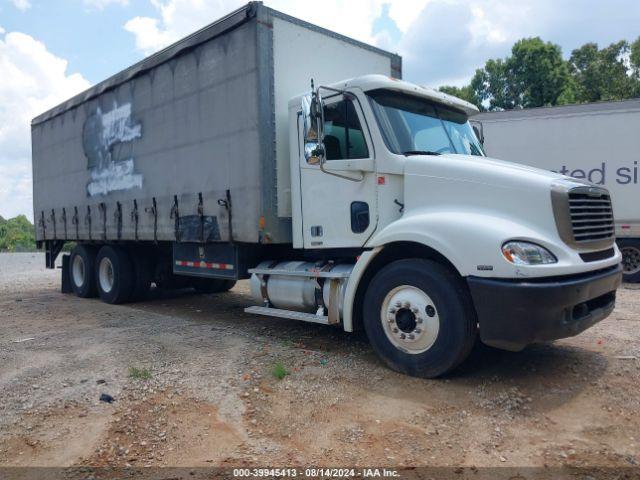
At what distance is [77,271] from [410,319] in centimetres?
888

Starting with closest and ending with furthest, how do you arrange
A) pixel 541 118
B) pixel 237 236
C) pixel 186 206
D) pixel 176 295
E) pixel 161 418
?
pixel 161 418, pixel 237 236, pixel 186 206, pixel 176 295, pixel 541 118

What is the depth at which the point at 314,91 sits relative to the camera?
5199mm

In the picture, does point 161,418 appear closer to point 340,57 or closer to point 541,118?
point 340,57

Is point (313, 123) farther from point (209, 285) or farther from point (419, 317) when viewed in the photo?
point (209, 285)

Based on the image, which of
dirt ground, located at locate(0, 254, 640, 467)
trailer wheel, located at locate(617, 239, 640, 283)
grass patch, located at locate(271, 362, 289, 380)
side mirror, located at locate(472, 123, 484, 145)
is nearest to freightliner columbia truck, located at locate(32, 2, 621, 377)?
side mirror, located at locate(472, 123, 484, 145)

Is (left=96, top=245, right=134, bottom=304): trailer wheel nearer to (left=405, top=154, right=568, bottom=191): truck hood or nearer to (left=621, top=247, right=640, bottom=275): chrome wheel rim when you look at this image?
(left=405, top=154, right=568, bottom=191): truck hood

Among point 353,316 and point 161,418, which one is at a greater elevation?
point 353,316

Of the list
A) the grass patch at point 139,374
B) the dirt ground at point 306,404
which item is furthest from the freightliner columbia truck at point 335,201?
the grass patch at point 139,374

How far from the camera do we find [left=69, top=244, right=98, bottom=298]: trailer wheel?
10.6m

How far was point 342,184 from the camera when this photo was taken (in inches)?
220

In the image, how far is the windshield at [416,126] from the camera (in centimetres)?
527

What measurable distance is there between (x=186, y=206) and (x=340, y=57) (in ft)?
9.98

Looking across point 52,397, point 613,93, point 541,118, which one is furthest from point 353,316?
point 613,93

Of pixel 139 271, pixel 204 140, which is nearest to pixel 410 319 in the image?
pixel 204 140
